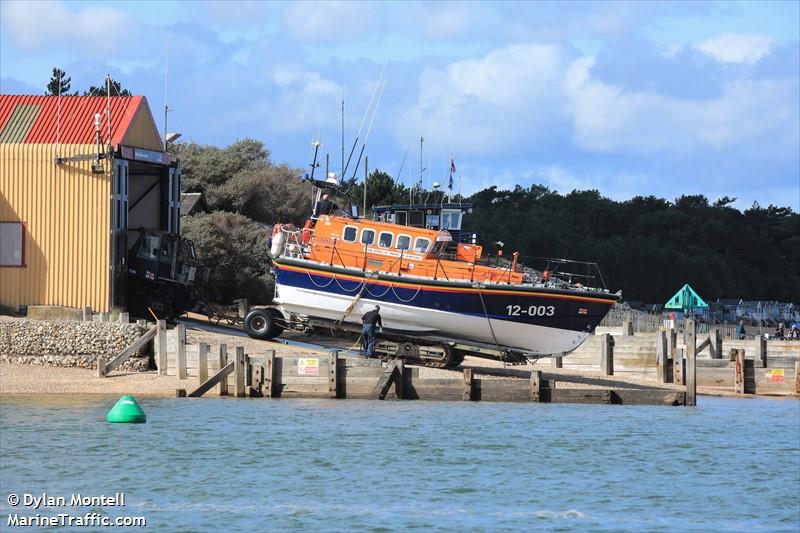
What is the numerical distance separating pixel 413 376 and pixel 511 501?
31.5 feet

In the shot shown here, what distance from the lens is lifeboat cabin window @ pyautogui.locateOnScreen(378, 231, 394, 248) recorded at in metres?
36.7

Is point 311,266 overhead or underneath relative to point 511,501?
overhead

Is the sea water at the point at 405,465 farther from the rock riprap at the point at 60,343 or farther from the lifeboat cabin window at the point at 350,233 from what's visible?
the lifeboat cabin window at the point at 350,233

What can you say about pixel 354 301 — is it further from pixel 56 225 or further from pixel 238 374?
pixel 56 225

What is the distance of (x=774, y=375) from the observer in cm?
3778

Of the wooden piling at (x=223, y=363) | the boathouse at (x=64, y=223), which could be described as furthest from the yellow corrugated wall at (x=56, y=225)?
the wooden piling at (x=223, y=363)

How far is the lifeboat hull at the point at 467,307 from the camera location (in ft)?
116

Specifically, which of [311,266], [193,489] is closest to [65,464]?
[193,489]

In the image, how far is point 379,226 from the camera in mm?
36875

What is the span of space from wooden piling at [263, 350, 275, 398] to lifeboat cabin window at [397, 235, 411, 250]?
20.7 ft

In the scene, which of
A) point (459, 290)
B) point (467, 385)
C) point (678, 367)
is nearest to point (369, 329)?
point (459, 290)

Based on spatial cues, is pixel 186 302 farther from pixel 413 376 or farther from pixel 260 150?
pixel 260 150

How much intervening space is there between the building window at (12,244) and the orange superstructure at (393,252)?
8877 millimetres

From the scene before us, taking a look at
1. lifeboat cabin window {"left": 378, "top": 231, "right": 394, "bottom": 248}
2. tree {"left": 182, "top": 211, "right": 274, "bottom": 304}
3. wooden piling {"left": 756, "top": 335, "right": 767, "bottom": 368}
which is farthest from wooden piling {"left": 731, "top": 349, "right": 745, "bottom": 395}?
tree {"left": 182, "top": 211, "right": 274, "bottom": 304}
